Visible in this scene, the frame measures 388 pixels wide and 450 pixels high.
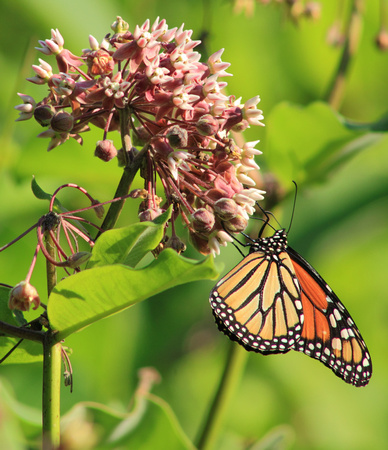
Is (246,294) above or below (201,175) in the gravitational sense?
below

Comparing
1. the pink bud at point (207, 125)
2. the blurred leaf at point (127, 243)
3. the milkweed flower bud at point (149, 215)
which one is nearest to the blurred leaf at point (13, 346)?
the blurred leaf at point (127, 243)

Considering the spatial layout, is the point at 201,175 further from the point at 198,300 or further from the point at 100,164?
the point at 198,300

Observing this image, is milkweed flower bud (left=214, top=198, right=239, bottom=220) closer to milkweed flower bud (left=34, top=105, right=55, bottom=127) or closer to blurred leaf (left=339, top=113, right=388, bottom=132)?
milkweed flower bud (left=34, top=105, right=55, bottom=127)

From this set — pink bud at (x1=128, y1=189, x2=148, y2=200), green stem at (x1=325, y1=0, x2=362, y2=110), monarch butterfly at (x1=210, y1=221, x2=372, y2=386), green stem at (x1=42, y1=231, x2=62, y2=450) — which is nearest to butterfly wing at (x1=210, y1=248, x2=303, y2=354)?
monarch butterfly at (x1=210, y1=221, x2=372, y2=386)

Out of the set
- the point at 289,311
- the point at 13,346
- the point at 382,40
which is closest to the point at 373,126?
the point at 289,311

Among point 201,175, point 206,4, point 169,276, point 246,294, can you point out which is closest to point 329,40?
point 206,4

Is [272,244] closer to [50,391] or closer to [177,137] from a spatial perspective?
[177,137]

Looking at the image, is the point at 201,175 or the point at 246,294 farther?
the point at 246,294

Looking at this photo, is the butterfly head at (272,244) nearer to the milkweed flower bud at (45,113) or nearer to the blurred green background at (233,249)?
the blurred green background at (233,249)
